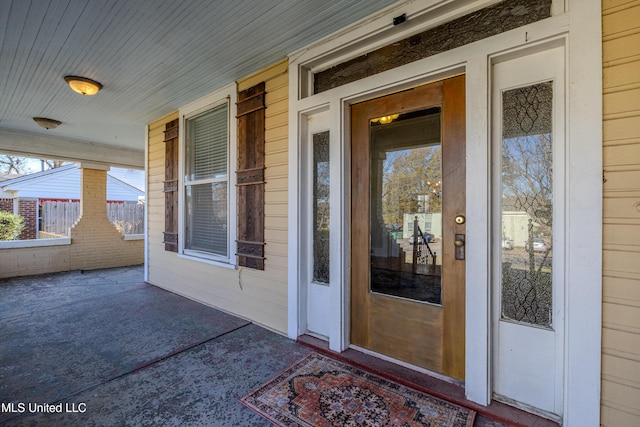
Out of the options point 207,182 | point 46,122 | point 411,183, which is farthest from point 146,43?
point 46,122

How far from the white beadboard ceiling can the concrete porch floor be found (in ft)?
8.50

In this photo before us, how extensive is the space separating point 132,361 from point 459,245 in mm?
2568

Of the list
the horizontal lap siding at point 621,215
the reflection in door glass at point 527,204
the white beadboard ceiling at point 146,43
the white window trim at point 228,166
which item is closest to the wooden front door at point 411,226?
the reflection in door glass at point 527,204

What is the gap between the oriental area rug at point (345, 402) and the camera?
157 cm

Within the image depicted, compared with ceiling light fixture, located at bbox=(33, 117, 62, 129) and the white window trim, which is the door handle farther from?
ceiling light fixture, located at bbox=(33, 117, 62, 129)

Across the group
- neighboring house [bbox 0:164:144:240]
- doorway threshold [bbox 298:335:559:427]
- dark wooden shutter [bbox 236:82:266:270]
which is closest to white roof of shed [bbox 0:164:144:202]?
neighboring house [bbox 0:164:144:240]

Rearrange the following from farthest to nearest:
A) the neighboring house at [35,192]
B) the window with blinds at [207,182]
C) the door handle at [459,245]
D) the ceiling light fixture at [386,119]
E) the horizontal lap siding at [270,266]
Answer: the neighboring house at [35,192], the window with blinds at [207,182], the horizontal lap siding at [270,266], the ceiling light fixture at [386,119], the door handle at [459,245]

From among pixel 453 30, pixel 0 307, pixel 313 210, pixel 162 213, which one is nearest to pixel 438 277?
pixel 313 210

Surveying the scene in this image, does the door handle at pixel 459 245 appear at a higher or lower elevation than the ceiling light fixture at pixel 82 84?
lower

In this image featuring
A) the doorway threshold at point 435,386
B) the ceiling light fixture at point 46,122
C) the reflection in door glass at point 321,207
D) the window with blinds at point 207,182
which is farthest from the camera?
the ceiling light fixture at point 46,122

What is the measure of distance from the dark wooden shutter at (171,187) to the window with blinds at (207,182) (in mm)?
230

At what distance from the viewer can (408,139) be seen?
6.88 ft

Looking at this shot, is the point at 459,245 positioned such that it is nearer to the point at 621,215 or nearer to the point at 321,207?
the point at 621,215

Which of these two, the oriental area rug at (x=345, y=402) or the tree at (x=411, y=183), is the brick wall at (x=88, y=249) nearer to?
the oriental area rug at (x=345, y=402)
